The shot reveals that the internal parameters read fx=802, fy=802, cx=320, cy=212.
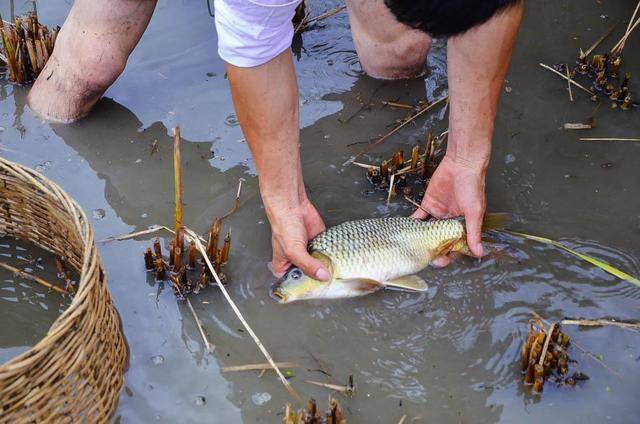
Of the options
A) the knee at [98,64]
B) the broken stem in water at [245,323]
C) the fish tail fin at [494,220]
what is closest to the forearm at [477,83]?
the fish tail fin at [494,220]

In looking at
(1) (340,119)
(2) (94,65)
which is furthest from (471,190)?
(2) (94,65)

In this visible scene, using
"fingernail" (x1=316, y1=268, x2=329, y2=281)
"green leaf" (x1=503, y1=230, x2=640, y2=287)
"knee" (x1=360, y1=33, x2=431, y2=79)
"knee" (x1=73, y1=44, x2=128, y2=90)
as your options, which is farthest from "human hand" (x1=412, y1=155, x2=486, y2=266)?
"knee" (x1=73, y1=44, x2=128, y2=90)

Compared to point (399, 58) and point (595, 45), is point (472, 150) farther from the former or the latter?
point (595, 45)

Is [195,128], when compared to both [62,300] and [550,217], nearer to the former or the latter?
[62,300]

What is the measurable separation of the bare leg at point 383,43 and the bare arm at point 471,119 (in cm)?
113

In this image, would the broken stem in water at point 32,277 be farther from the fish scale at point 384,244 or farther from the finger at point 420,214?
the finger at point 420,214

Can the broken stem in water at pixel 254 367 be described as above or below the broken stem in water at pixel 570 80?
below

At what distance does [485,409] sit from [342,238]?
0.93 metres

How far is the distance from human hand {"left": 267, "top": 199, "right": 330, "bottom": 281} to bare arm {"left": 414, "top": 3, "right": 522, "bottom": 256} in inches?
21.1

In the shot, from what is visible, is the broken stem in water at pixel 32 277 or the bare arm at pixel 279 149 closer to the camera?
the bare arm at pixel 279 149

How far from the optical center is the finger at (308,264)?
3346mm

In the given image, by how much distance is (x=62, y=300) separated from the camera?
3.57m

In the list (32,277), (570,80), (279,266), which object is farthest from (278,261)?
(570,80)

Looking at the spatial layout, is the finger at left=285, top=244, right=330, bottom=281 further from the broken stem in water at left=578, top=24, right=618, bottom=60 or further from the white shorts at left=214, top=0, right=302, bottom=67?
the broken stem in water at left=578, top=24, right=618, bottom=60
